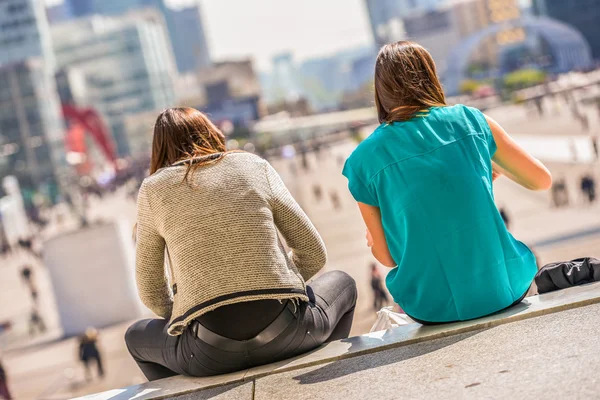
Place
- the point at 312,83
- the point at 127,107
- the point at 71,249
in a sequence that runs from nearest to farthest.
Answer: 1. the point at 71,249
2. the point at 127,107
3. the point at 312,83

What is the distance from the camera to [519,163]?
78.8 inches

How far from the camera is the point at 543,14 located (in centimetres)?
8044

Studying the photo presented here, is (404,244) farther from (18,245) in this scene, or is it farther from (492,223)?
(18,245)

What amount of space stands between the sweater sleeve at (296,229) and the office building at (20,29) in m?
83.3

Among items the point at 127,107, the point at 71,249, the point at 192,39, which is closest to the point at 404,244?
the point at 71,249

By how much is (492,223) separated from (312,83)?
130 meters

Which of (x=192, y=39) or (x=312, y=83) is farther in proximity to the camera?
(x=192, y=39)

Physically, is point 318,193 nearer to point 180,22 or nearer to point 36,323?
point 36,323

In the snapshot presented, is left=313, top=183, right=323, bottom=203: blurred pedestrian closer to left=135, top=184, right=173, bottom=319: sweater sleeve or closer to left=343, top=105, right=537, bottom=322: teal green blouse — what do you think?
left=135, top=184, right=173, bottom=319: sweater sleeve

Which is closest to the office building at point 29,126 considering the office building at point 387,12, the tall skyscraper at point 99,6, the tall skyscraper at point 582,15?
the tall skyscraper at point 582,15

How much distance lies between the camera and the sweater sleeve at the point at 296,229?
2.00m

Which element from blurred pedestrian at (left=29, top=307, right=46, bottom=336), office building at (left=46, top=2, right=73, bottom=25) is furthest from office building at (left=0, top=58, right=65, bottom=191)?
office building at (left=46, top=2, right=73, bottom=25)

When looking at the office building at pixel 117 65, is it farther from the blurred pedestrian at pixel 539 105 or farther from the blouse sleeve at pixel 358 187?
the blouse sleeve at pixel 358 187

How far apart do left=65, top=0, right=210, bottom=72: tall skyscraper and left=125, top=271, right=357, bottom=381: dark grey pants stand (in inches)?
6202
